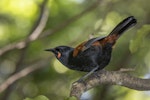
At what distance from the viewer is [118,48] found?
15.5 feet

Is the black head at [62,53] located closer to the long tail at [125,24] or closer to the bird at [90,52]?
the bird at [90,52]

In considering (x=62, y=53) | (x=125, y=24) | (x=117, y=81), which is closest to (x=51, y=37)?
(x=62, y=53)

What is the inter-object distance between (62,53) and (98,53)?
0.79ft

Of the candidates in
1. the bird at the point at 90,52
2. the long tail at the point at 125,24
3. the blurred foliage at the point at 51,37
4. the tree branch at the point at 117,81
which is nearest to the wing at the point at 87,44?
the bird at the point at 90,52

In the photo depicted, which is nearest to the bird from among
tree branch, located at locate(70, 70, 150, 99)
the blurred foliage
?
tree branch, located at locate(70, 70, 150, 99)

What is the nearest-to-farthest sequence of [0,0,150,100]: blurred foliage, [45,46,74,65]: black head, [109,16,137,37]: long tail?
[109,16,137,37]: long tail
[45,46,74,65]: black head
[0,0,150,100]: blurred foliage

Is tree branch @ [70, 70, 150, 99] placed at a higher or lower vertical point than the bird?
lower

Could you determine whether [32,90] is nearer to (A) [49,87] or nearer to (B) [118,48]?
(A) [49,87]

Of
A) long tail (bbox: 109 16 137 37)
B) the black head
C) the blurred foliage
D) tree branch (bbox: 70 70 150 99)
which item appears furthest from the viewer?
the blurred foliage

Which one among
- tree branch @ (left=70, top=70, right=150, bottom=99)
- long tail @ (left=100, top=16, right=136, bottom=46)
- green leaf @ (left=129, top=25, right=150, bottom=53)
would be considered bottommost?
tree branch @ (left=70, top=70, right=150, bottom=99)

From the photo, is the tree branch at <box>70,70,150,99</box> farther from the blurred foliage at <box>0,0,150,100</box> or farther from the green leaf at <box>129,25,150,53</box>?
the blurred foliage at <box>0,0,150,100</box>

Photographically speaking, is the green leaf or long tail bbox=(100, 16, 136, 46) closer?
the green leaf

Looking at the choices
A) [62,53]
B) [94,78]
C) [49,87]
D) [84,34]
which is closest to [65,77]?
[49,87]

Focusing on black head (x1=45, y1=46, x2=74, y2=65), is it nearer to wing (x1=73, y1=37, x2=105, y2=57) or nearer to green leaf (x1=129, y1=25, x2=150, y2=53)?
wing (x1=73, y1=37, x2=105, y2=57)
